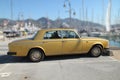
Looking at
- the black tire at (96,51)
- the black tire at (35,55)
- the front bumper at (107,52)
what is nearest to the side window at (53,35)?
the black tire at (35,55)

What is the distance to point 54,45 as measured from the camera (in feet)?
40.7

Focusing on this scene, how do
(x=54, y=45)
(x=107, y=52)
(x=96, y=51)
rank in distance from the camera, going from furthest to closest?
(x=107, y=52), (x=96, y=51), (x=54, y=45)

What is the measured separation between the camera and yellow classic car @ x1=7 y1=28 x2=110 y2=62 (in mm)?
12133

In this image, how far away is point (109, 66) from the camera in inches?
411

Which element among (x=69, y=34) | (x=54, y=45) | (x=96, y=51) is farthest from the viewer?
(x=96, y=51)

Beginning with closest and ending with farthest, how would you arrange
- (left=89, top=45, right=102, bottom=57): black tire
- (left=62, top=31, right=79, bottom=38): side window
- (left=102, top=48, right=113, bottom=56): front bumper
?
(left=62, top=31, right=79, bottom=38): side window → (left=89, top=45, right=102, bottom=57): black tire → (left=102, top=48, right=113, bottom=56): front bumper

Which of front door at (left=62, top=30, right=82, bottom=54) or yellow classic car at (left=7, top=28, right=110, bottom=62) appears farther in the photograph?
front door at (left=62, top=30, right=82, bottom=54)

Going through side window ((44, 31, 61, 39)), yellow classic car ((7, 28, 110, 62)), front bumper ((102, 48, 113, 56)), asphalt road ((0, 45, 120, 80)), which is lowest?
asphalt road ((0, 45, 120, 80))

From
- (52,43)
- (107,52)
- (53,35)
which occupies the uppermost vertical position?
(53,35)

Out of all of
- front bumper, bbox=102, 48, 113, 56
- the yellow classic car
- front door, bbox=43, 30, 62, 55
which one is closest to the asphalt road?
the yellow classic car

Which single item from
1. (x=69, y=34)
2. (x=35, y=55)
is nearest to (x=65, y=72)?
(x=35, y=55)

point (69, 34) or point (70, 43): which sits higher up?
point (69, 34)

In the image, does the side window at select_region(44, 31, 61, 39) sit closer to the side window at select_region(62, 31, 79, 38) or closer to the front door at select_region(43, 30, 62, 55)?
the front door at select_region(43, 30, 62, 55)

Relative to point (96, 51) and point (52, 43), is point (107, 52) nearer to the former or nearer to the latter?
point (96, 51)
